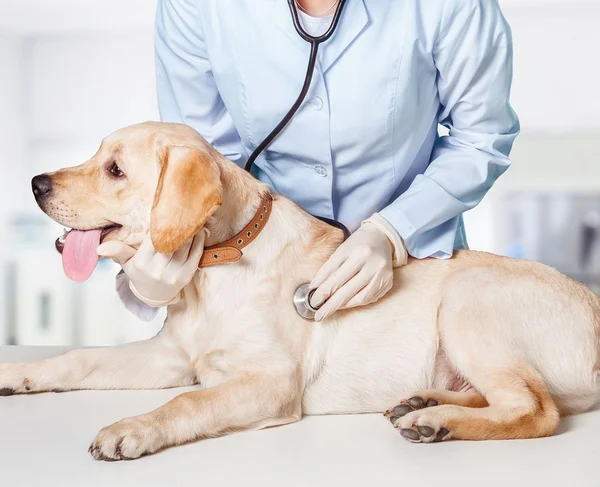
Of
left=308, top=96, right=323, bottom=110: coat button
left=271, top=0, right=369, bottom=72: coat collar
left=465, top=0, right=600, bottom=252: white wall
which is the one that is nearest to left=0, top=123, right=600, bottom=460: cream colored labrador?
left=308, top=96, right=323, bottom=110: coat button

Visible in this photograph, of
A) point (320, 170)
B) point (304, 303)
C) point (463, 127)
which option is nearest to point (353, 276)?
point (304, 303)

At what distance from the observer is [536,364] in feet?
4.91

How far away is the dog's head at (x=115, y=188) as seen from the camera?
1.48m

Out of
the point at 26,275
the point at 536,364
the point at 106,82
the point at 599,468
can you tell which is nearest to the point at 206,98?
the point at 536,364

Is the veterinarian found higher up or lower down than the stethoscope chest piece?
higher up

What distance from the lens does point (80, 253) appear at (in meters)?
1.49

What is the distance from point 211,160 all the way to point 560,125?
3.59 meters

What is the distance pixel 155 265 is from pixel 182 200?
15 cm

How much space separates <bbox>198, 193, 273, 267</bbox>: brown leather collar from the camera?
1.53m

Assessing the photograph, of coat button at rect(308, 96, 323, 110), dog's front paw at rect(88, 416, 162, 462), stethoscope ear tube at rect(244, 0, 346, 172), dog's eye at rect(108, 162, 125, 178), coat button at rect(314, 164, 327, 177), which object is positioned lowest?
dog's front paw at rect(88, 416, 162, 462)

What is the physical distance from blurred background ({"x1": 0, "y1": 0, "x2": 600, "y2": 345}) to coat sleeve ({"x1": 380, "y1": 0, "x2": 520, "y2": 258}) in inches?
117

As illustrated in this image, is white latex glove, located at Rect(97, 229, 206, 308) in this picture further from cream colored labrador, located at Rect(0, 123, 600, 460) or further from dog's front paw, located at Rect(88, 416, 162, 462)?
dog's front paw, located at Rect(88, 416, 162, 462)

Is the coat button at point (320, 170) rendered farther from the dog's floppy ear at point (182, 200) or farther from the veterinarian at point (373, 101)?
the dog's floppy ear at point (182, 200)

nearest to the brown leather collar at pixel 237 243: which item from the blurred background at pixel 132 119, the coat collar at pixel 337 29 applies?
the coat collar at pixel 337 29
